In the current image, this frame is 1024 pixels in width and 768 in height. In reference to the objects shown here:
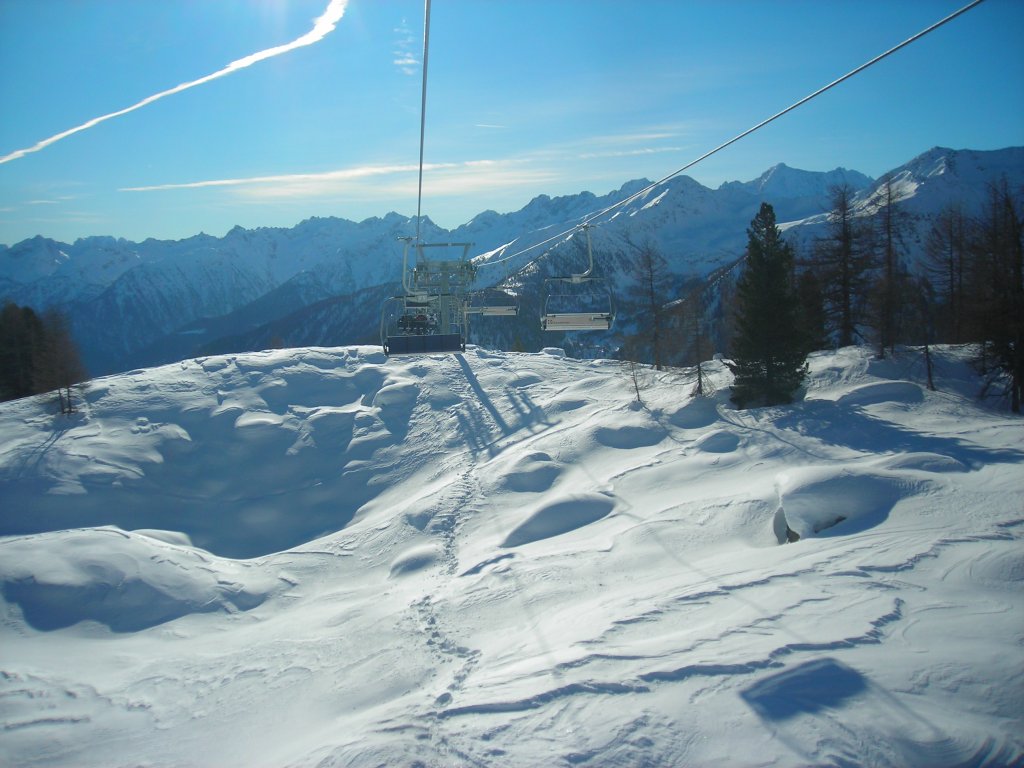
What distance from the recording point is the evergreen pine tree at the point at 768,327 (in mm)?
A: 24156

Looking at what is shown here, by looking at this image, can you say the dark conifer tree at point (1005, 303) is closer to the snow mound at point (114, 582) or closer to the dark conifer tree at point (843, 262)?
the dark conifer tree at point (843, 262)

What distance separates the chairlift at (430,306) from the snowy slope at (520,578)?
6.03 meters

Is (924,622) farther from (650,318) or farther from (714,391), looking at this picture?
(650,318)

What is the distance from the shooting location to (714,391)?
2772 centimetres

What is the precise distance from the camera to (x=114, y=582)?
1750cm

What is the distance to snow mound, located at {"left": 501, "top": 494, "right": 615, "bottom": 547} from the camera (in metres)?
18.5

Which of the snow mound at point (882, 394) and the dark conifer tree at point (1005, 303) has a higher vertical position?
the dark conifer tree at point (1005, 303)

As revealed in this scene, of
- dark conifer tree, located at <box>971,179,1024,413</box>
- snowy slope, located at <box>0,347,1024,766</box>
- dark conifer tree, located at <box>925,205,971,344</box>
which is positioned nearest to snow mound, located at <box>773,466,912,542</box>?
snowy slope, located at <box>0,347,1024,766</box>

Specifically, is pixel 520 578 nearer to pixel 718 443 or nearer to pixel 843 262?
pixel 718 443

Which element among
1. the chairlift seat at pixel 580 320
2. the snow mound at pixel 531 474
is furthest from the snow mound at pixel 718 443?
the chairlift seat at pixel 580 320

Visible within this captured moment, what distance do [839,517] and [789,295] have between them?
12636mm

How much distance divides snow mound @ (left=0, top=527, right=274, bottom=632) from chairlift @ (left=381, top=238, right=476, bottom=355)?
8.51 metres

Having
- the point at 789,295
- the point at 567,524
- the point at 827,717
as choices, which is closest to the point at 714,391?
the point at 789,295

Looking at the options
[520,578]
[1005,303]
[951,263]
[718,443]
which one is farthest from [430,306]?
[951,263]
